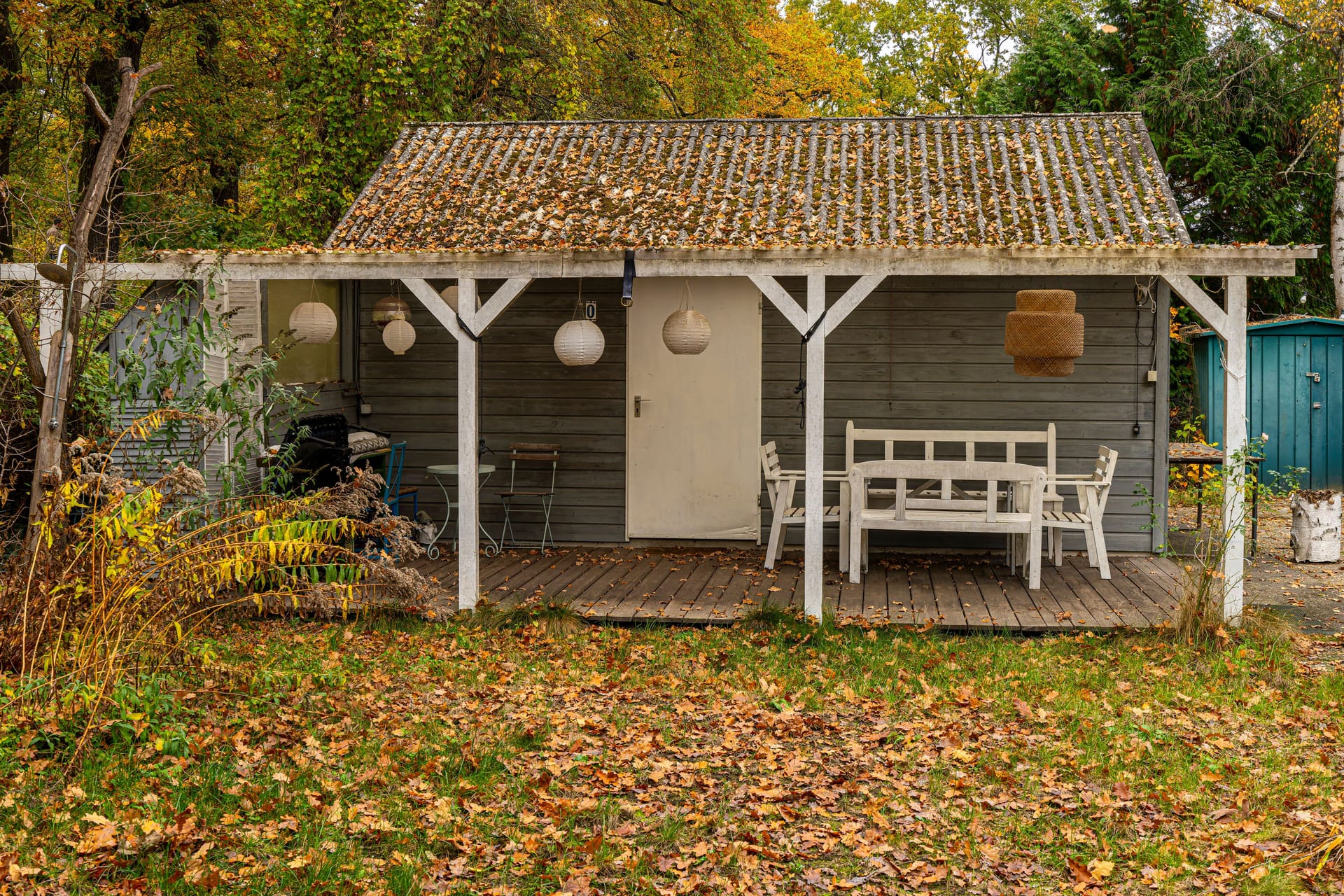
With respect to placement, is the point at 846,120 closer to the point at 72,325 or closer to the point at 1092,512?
the point at 1092,512

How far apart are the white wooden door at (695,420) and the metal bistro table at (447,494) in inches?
44.2

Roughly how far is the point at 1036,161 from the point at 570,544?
4.55m

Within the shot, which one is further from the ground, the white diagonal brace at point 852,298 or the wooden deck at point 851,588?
the white diagonal brace at point 852,298

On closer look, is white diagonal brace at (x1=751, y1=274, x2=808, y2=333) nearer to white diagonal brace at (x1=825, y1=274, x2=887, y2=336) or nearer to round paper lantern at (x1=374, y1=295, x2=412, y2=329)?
white diagonal brace at (x1=825, y1=274, x2=887, y2=336)

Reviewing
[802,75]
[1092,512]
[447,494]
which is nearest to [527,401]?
[447,494]

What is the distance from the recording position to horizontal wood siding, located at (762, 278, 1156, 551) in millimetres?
8906

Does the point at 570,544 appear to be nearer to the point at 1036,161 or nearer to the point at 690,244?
the point at 690,244

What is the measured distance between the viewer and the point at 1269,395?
13195 mm

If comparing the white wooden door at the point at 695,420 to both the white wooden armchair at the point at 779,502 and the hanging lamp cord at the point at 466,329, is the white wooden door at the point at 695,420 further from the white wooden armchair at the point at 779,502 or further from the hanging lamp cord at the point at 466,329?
the hanging lamp cord at the point at 466,329

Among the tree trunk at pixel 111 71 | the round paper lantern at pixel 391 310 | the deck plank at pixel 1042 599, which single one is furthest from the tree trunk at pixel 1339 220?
the tree trunk at pixel 111 71

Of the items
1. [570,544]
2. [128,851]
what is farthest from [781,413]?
[128,851]

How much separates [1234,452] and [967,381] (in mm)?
2753

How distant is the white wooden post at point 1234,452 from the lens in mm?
6508

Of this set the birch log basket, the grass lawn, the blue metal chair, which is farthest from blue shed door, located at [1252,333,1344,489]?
the blue metal chair
